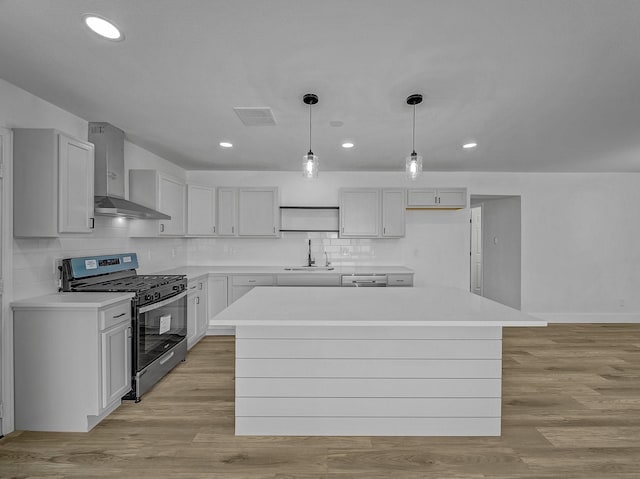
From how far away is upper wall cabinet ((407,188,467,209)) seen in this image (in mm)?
4824

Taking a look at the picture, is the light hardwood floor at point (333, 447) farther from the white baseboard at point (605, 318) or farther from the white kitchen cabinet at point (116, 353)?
the white baseboard at point (605, 318)

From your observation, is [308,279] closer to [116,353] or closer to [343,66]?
[116,353]

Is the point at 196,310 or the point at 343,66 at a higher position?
the point at 343,66

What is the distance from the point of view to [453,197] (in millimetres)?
4828

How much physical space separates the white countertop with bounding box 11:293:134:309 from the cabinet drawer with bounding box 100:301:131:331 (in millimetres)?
52

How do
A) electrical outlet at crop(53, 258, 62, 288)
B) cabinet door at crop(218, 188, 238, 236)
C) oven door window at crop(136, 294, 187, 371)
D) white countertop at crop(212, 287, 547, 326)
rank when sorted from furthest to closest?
cabinet door at crop(218, 188, 238, 236) → oven door window at crop(136, 294, 187, 371) → electrical outlet at crop(53, 258, 62, 288) → white countertop at crop(212, 287, 547, 326)

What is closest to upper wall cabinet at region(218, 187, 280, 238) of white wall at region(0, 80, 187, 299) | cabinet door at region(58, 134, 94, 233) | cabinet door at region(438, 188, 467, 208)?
white wall at region(0, 80, 187, 299)

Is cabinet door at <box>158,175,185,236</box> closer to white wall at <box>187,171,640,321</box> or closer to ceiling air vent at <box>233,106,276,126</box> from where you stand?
white wall at <box>187,171,640,321</box>

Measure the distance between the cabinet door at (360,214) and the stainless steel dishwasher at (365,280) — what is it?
Answer: 71 centimetres

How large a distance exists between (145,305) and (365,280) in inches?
105

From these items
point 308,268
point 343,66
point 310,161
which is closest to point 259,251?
point 308,268

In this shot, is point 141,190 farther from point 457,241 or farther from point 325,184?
point 457,241

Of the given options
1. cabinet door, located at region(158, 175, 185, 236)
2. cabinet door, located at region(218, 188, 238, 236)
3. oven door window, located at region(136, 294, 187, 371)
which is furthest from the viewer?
cabinet door, located at region(218, 188, 238, 236)

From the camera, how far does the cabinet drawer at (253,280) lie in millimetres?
4395
